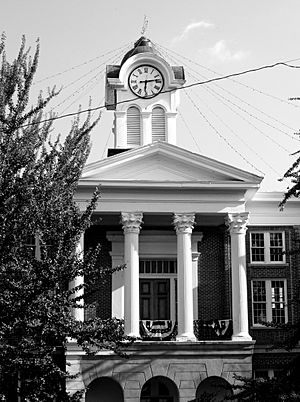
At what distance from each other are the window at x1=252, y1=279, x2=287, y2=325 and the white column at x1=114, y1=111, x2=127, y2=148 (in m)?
8.04

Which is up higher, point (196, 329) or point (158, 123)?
point (158, 123)

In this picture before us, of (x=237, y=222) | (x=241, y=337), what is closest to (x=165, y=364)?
(x=241, y=337)

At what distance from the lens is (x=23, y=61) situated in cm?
1808

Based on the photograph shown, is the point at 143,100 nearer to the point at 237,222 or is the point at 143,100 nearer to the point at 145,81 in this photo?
the point at 145,81

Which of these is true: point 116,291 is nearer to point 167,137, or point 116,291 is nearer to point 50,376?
point 167,137

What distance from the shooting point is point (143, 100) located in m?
35.8

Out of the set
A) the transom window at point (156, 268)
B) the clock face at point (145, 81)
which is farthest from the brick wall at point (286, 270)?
the clock face at point (145, 81)

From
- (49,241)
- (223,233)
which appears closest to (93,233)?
(223,233)

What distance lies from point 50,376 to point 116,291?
15.4m

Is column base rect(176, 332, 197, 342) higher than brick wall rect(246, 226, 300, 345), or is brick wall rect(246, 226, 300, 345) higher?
brick wall rect(246, 226, 300, 345)

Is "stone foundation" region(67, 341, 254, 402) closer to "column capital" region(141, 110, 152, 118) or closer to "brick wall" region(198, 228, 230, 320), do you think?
"brick wall" region(198, 228, 230, 320)

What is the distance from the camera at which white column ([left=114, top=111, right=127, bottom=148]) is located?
3534 cm

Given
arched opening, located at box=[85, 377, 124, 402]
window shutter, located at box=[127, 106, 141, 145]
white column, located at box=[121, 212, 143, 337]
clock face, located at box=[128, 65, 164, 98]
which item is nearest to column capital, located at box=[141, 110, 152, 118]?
window shutter, located at box=[127, 106, 141, 145]

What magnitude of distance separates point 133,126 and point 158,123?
44.3 inches
